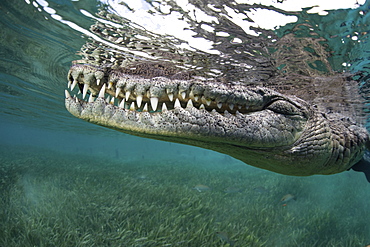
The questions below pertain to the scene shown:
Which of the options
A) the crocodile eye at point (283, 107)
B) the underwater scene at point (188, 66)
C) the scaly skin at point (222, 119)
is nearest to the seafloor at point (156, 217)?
the underwater scene at point (188, 66)

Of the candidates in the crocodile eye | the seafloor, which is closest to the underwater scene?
the seafloor

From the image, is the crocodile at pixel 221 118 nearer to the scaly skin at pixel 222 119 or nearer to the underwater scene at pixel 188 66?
the scaly skin at pixel 222 119

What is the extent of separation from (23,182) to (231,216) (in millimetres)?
9715

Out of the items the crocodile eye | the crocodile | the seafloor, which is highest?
the crocodile eye

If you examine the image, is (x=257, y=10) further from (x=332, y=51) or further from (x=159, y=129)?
(x=159, y=129)

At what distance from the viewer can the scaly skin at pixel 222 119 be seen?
2.20 meters

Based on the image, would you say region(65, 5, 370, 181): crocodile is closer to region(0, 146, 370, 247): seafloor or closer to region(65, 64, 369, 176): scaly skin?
region(65, 64, 369, 176): scaly skin

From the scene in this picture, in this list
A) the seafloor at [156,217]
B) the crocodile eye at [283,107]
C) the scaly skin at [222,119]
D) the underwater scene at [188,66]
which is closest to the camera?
the scaly skin at [222,119]

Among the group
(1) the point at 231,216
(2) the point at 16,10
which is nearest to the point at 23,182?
(2) the point at 16,10

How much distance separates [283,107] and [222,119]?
1.28 meters

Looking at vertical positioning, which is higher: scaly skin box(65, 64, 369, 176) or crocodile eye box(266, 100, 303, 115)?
crocodile eye box(266, 100, 303, 115)

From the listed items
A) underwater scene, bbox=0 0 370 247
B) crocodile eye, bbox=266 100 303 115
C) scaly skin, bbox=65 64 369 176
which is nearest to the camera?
scaly skin, bbox=65 64 369 176

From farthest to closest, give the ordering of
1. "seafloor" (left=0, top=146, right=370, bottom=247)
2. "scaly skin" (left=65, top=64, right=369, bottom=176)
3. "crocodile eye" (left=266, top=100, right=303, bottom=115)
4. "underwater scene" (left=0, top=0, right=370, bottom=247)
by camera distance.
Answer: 1. "seafloor" (left=0, top=146, right=370, bottom=247)
2. "underwater scene" (left=0, top=0, right=370, bottom=247)
3. "crocodile eye" (left=266, top=100, right=303, bottom=115)
4. "scaly skin" (left=65, top=64, right=369, bottom=176)

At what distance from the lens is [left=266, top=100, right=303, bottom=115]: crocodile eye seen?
10.2 ft
